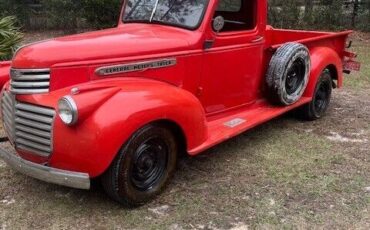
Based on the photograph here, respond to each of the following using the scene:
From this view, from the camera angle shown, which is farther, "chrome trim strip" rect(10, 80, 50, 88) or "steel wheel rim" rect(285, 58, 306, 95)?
"steel wheel rim" rect(285, 58, 306, 95)

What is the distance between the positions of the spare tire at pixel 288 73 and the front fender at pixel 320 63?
0.18m

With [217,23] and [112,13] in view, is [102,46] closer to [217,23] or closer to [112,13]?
[217,23]

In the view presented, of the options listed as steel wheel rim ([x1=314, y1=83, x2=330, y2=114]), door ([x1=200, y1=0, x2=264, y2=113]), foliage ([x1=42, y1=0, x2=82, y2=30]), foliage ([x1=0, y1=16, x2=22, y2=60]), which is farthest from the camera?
foliage ([x1=42, y1=0, x2=82, y2=30])

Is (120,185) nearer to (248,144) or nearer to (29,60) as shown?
(29,60)

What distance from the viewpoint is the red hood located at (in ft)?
12.1

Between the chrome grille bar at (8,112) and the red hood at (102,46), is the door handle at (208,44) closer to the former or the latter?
the red hood at (102,46)

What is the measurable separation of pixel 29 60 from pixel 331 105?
4.48 m

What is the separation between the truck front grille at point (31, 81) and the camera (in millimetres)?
3656

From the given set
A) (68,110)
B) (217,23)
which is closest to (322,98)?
(217,23)

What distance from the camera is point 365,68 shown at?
30.5 ft

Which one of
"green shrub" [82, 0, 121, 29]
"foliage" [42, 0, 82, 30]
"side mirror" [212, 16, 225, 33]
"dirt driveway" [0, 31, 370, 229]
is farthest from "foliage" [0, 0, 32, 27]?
"side mirror" [212, 16, 225, 33]

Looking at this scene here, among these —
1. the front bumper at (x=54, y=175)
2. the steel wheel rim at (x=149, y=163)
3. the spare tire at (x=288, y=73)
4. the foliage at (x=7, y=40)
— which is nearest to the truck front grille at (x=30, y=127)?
the front bumper at (x=54, y=175)

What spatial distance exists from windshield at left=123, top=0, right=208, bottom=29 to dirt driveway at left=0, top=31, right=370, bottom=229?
1.35 m

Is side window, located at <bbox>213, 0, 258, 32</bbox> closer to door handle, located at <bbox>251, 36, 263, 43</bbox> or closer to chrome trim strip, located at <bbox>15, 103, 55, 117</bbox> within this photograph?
door handle, located at <bbox>251, 36, 263, 43</bbox>
